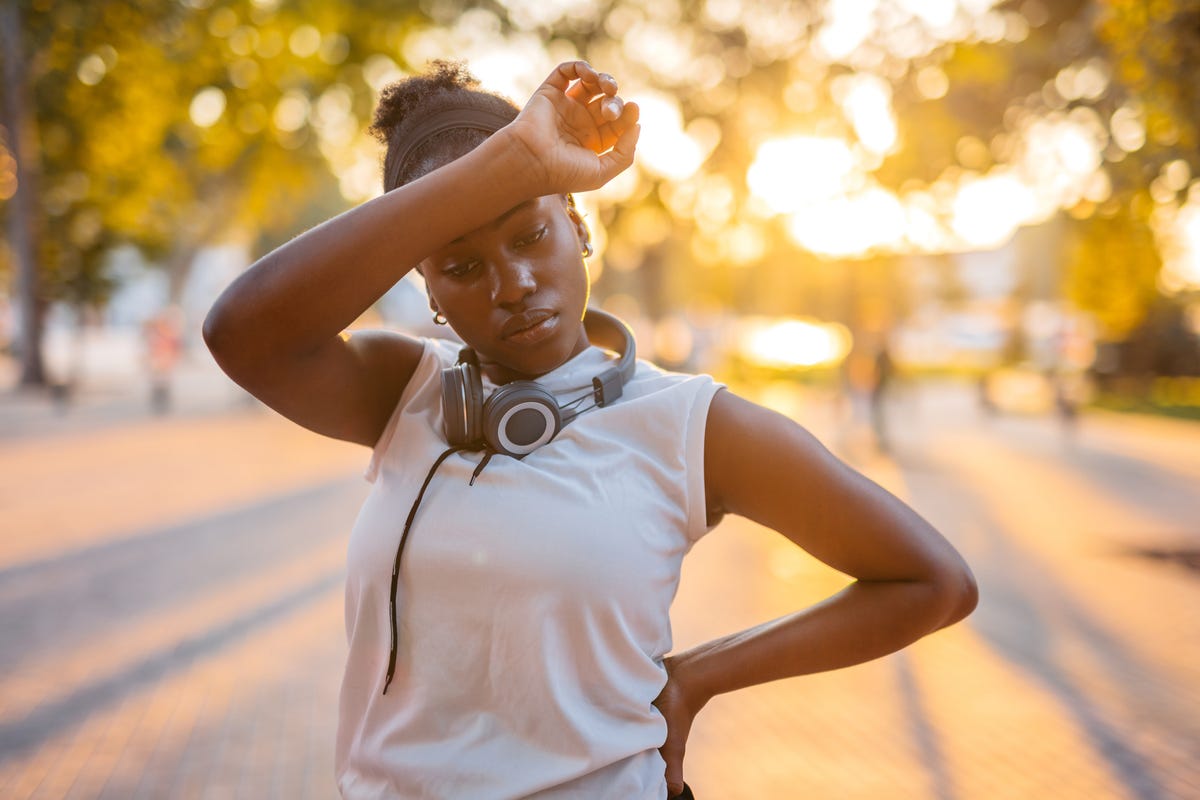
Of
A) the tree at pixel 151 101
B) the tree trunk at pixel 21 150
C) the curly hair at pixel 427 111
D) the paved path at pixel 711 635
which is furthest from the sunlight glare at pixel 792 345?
the curly hair at pixel 427 111

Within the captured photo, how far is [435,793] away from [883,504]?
718mm

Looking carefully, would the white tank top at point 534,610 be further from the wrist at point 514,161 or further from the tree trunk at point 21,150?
the tree trunk at point 21,150

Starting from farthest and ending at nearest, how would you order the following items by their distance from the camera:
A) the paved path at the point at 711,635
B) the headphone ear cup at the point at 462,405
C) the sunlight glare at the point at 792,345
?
the sunlight glare at the point at 792,345, the paved path at the point at 711,635, the headphone ear cup at the point at 462,405

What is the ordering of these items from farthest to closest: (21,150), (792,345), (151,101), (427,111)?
(792,345) < (151,101) < (21,150) < (427,111)

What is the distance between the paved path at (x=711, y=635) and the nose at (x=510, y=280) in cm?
311

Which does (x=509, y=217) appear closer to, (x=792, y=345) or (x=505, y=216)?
(x=505, y=216)

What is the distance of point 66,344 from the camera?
5119cm

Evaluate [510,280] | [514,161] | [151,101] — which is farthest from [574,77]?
[151,101]

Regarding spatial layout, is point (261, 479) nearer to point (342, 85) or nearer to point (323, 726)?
point (323, 726)

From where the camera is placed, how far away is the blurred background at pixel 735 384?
4922mm

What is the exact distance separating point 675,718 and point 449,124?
92cm

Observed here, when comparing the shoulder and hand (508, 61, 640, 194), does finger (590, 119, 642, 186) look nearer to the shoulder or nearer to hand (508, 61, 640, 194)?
hand (508, 61, 640, 194)

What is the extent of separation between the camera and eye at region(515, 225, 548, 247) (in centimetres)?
164

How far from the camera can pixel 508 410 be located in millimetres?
1547
